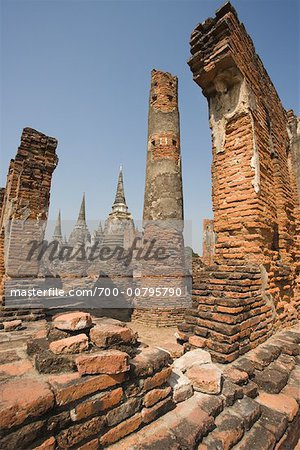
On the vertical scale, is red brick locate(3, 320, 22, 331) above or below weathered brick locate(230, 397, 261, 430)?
above

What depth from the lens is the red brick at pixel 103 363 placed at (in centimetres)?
150

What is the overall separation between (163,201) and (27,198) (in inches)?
203

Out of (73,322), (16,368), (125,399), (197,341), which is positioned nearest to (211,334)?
(197,341)

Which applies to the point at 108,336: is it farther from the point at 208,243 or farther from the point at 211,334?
the point at 208,243

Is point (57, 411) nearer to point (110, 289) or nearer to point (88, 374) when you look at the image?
point (88, 374)

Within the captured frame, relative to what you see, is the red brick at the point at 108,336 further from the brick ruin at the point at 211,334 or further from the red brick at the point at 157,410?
the red brick at the point at 157,410

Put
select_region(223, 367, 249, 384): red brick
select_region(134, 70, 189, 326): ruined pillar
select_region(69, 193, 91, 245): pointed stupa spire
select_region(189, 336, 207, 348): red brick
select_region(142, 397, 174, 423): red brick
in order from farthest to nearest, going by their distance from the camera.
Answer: select_region(69, 193, 91, 245): pointed stupa spire
select_region(134, 70, 189, 326): ruined pillar
select_region(189, 336, 207, 348): red brick
select_region(223, 367, 249, 384): red brick
select_region(142, 397, 174, 423): red brick

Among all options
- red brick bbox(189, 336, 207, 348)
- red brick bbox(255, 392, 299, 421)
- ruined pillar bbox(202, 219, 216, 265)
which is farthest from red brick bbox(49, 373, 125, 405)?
ruined pillar bbox(202, 219, 216, 265)

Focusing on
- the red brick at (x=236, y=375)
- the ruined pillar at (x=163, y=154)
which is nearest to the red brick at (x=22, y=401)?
the red brick at (x=236, y=375)

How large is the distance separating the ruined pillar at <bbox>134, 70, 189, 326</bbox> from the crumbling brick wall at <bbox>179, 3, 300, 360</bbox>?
4962 mm

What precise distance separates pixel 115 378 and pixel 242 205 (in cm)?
297

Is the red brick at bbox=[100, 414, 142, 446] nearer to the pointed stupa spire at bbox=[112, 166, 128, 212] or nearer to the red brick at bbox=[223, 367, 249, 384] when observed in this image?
the red brick at bbox=[223, 367, 249, 384]

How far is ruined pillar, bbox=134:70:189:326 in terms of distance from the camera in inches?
350

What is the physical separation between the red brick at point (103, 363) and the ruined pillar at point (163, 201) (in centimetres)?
747
